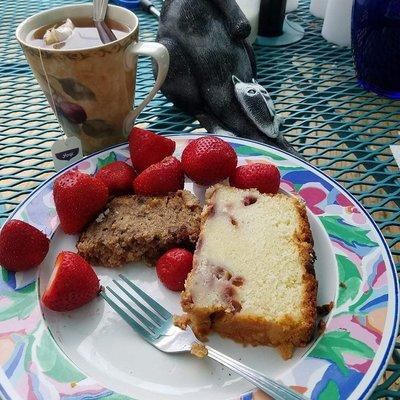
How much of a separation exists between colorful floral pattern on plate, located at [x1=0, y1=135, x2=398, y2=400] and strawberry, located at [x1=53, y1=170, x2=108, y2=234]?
45 millimetres

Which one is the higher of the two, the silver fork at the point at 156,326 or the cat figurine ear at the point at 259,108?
the cat figurine ear at the point at 259,108

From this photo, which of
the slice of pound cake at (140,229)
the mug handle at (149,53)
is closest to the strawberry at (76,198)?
the slice of pound cake at (140,229)

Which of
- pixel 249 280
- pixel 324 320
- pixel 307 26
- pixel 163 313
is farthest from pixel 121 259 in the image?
pixel 307 26

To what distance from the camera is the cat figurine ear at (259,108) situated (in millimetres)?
1164

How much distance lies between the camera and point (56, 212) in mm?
988

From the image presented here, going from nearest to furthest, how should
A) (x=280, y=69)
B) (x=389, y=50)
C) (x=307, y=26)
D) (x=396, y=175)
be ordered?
1. (x=396, y=175)
2. (x=389, y=50)
3. (x=280, y=69)
4. (x=307, y=26)

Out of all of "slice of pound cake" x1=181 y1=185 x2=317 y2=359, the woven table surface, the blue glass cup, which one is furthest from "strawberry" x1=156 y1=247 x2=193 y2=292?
the blue glass cup

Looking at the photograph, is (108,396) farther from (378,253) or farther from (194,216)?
(378,253)

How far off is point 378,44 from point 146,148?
0.70m

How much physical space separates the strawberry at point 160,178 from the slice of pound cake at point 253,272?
3.3 inches

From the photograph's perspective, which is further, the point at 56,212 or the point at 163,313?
the point at 56,212

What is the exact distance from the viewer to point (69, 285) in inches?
32.3

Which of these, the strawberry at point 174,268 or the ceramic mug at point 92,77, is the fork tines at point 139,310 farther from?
the ceramic mug at point 92,77

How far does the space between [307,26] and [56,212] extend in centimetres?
123
